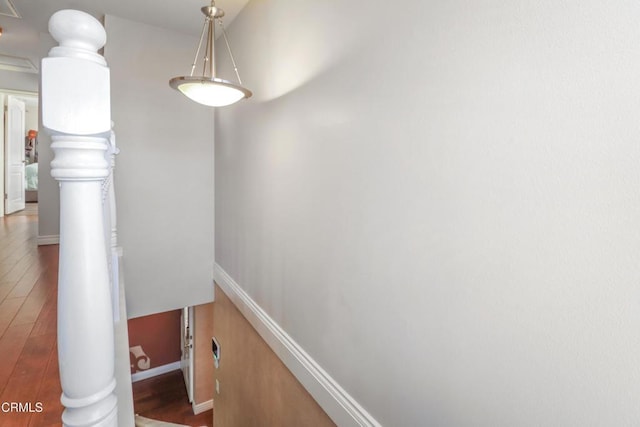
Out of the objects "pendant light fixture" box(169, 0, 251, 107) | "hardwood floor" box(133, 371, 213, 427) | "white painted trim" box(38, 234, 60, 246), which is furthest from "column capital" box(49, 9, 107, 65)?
"hardwood floor" box(133, 371, 213, 427)

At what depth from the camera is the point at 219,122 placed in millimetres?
3416

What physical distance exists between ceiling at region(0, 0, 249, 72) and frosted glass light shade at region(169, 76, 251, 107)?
143cm

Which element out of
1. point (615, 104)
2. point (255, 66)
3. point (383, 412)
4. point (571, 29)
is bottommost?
point (383, 412)

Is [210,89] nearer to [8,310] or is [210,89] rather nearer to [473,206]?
[473,206]

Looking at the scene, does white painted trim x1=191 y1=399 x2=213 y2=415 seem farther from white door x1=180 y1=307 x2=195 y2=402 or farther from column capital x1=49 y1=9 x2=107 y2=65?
column capital x1=49 y1=9 x2=107 y2=65

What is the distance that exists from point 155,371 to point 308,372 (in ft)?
15.1

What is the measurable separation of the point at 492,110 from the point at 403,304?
0.76 meters

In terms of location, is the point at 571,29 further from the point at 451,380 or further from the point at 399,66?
the point at 451,380

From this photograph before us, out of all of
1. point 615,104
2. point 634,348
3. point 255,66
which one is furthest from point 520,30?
point 255,66

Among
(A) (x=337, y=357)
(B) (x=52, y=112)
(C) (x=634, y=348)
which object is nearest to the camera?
(B) (x=52, y=112)

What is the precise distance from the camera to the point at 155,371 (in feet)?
17.6

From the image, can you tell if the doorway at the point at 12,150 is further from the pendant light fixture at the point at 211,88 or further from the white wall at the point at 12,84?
the pendant light fixture at the point at 211,88

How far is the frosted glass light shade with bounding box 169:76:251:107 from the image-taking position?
1530mm

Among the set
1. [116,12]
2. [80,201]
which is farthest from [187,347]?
[80,201]
